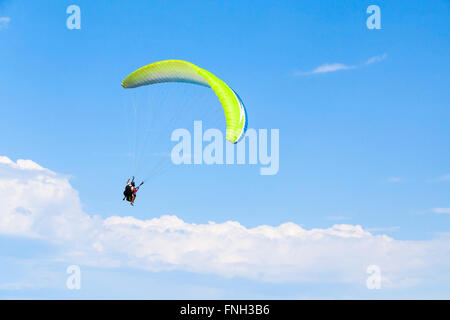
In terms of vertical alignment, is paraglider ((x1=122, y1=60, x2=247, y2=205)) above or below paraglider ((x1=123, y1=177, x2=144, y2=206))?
above

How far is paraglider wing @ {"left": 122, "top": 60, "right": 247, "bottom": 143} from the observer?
35.8m

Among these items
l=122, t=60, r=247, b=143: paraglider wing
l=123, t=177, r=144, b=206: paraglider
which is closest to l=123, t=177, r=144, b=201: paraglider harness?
l=123, t=177, r=144, b=206: paraglider

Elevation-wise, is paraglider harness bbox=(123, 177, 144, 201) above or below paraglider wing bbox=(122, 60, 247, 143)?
below

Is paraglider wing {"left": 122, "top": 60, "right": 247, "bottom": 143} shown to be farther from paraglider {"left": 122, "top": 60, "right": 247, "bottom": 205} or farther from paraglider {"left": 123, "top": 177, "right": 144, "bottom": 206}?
paraglider {"left": 123, "top": 177, "right": 144, "bottom": 206}

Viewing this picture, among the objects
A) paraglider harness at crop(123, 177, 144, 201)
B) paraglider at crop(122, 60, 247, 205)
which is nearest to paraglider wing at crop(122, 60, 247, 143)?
paraglider at crop(122, 60, 247, 205)

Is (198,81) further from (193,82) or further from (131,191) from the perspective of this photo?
(131,191)

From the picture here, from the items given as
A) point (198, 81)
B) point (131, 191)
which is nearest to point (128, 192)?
point (131, 191)
